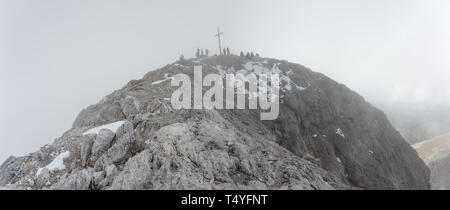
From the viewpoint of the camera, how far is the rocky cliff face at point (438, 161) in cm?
9637

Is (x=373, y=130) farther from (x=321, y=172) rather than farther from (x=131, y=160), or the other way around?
(x=131, y=160)

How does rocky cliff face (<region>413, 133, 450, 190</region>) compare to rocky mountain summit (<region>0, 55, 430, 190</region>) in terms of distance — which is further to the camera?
rocky cliff face (<region>413, 133, 450, 190</region>)

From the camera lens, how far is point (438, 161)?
133 meters

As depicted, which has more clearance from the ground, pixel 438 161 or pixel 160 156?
pixel 160 156

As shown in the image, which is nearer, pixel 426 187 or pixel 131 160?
pixel 131 160

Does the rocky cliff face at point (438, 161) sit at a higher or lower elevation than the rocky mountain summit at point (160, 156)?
lower

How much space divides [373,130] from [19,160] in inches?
2839

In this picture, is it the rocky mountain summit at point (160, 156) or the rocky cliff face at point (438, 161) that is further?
the rocky cliff face at point (438, 161)

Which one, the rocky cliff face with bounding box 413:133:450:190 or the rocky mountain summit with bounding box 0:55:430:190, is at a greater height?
the rocky mountain summit with bounding box 0:55:430:190

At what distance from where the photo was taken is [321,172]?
26.9 meters

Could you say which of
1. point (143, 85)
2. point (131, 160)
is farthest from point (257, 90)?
point (131, 160)

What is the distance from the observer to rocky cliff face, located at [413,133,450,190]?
96369 millimetres
